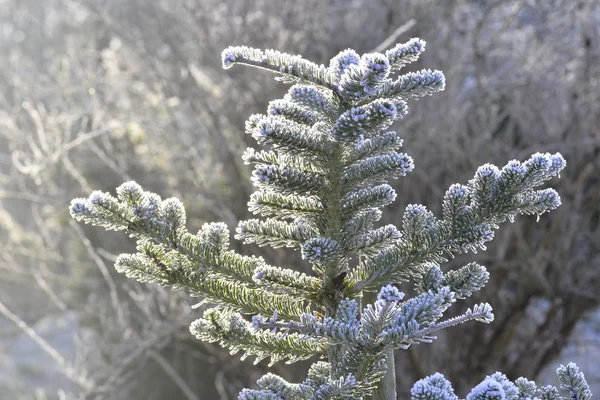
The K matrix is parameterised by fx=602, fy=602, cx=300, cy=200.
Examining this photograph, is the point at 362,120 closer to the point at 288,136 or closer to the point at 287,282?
the point at 288,136

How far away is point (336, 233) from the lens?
118 cm

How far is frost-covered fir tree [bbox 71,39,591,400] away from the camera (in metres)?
1.00

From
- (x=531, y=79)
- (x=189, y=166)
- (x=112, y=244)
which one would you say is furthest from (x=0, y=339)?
(x=531, y=79)

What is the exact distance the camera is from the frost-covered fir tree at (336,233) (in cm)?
100

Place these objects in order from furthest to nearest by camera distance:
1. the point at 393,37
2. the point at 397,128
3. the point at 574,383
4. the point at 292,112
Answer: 1. the point at 397,128
2. the point at 393,37
3. the point at 574,383
4. the point at 292,112

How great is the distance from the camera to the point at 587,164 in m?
4.80

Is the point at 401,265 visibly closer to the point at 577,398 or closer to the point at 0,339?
the point at 577,398

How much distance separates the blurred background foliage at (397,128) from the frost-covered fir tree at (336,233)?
3063mm

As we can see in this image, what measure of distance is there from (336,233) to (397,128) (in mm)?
3405

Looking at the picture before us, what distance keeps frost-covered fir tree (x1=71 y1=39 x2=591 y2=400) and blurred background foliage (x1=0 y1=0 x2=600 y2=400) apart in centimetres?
306

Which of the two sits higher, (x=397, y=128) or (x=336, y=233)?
(x=397, y=128)

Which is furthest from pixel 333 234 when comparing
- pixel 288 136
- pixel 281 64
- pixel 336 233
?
pixel 281 64

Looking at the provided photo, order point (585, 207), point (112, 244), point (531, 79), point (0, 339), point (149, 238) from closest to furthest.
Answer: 1. point (149, 238)
2. point (531, 79)
3. point (585, 207)
4. point (112, 244)
5. point (0, 339)

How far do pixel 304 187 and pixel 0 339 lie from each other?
28.3 ft
